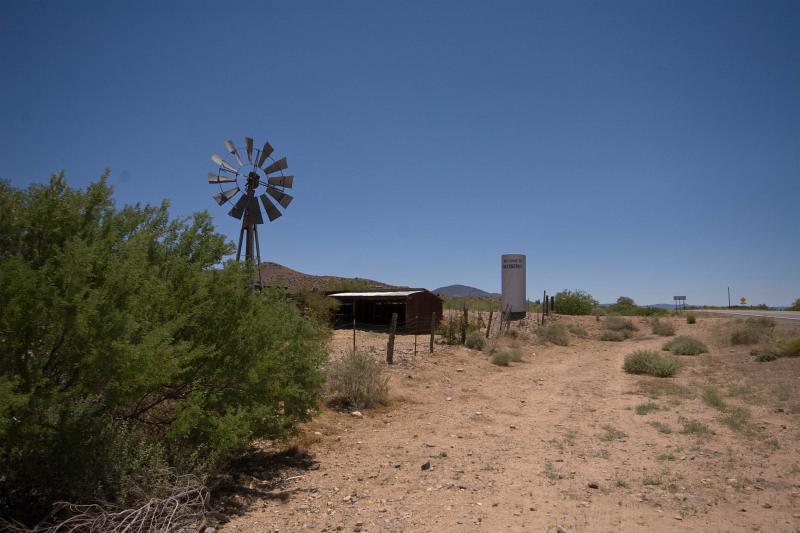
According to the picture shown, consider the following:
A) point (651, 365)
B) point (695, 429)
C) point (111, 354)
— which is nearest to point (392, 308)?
point (651, 365)

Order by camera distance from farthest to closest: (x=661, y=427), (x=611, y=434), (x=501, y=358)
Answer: (x=501, y=358), (x=661, y=427), (x=611, y=434)

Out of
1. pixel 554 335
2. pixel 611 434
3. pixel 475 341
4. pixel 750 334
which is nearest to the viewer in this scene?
pixel 611 434

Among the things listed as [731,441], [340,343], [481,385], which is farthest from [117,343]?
[340,343]

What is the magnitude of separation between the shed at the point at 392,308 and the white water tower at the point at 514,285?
7092 mm

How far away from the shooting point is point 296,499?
6.80 m

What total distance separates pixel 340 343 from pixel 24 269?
17.5 metres

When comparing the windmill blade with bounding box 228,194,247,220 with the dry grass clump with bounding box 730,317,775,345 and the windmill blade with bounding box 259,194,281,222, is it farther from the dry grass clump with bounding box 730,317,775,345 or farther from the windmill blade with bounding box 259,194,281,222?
the dry grass clump with bounding box 730,317,775,345

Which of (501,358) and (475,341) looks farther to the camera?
(475,341)

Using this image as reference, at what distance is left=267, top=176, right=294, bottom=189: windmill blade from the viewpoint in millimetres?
23938

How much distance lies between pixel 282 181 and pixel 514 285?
17.7 metres

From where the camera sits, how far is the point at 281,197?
23.8 m

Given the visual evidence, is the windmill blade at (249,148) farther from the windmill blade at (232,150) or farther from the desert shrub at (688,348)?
the desert shrub at (688,348)

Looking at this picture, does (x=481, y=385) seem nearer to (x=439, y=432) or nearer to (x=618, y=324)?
(x=439, y=432)

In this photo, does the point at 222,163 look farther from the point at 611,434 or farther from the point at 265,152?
the point at 611,434
